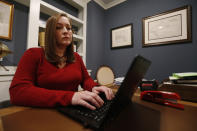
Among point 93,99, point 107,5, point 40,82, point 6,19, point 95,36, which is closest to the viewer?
point 93,99

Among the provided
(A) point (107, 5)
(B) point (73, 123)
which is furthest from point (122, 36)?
(B) point (73, 123)

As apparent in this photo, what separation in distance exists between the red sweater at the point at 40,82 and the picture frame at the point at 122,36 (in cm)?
142

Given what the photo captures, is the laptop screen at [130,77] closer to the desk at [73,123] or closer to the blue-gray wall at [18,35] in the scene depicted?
the desk at [73,123]

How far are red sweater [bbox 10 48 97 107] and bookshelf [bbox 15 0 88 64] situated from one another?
572mm

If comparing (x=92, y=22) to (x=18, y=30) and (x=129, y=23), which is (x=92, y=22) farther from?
(x=18, y=30)

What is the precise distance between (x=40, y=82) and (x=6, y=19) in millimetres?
981

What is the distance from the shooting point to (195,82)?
0.71 meters

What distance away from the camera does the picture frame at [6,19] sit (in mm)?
1068

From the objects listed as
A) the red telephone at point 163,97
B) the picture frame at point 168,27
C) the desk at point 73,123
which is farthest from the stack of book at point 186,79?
the picture frame at point 168,27

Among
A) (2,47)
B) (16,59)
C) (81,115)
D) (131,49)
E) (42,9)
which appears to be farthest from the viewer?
(131,49)

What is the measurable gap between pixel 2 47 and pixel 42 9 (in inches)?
30.2

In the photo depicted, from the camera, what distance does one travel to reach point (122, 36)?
2.03 metres

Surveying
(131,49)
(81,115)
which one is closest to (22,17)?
(81,115)

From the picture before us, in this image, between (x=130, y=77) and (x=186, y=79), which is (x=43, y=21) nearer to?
(x=130, y=77)
